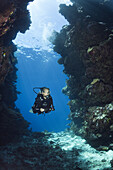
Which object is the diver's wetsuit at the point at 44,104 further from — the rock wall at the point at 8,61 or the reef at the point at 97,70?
the reef at the point at 97,70

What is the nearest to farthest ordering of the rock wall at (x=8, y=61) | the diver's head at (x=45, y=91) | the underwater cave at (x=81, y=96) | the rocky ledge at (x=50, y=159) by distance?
the diver's head at (x=45, y=91) → the rocky ledge at (x=50, y=159) → the underwater cave at (x=81, y=96) → the rock wall at (x=8, y=61)

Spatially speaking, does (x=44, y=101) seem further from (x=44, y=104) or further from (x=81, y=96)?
(x=81, y=96)

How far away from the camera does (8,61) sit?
7.32m

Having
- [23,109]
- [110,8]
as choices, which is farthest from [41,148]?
[23,109]

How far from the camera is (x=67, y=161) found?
732 cm

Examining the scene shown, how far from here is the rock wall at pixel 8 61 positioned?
23.7ft

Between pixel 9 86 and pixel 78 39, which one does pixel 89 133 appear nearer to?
pixel 78 39

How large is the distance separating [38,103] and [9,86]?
992 cm

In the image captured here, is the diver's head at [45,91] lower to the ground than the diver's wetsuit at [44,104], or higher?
higher

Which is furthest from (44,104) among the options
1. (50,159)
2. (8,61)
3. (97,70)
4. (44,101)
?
(97,70)

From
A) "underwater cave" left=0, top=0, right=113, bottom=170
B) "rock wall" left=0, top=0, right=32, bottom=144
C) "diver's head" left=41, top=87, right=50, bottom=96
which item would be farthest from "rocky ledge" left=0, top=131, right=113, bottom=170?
"diver's head" left=41, top=87, right=50, bottom=96

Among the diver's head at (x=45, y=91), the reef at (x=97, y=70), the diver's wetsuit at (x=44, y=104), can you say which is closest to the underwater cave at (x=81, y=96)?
the reef at (x=97, y=70)

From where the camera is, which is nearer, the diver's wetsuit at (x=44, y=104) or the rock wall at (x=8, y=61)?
the diver's wetsuit at (x=44, y=104)

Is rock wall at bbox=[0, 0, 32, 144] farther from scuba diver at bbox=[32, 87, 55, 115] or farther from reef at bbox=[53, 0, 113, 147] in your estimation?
reef at bbox=[53, 0, 113, 147]
